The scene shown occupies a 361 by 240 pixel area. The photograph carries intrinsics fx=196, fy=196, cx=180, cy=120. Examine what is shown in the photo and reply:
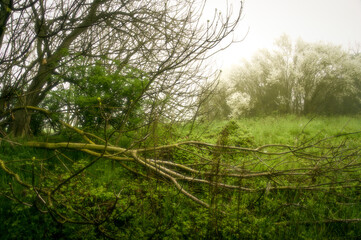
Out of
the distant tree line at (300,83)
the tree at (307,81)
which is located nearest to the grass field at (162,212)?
the distant tree line at (300,83)

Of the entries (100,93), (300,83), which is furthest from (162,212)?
(300,83)

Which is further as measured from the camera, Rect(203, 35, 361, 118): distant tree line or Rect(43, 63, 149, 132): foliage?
Rect(203, 35, 361, 118): distant tree line

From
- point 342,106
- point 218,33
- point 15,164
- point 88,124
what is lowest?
point 15,164

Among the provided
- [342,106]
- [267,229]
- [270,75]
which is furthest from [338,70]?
[267,229]

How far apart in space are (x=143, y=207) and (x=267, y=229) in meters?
1.38

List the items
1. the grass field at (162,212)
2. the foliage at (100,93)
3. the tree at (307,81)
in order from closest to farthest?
the grass field at (162,212) < the foliage at (100,93) < the tree at (307,81)

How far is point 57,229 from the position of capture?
1954mm

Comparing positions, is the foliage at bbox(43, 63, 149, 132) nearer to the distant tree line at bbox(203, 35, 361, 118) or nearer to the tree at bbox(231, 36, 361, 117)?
the distant tree line at bbox(203, 35, 361, 118)

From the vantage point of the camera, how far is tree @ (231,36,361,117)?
12.8 m

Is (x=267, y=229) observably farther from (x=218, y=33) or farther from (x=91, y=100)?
(x=91, y=100)

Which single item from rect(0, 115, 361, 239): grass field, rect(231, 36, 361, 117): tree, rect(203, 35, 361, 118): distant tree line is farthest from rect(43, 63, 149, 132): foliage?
rect(231, 36, 361, 117): tree

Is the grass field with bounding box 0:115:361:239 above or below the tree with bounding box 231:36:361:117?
below

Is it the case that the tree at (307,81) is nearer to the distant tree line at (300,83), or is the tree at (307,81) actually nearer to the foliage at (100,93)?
the distant tree line at (300,83)

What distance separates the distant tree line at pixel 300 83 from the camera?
1277cm
